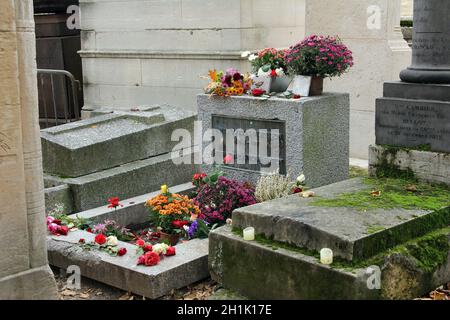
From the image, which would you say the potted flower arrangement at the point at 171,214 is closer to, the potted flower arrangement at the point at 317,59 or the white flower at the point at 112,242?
the white flower at the point at 112,242

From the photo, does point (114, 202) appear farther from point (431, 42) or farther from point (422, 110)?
point (431, 42)

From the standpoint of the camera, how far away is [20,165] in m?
4.91

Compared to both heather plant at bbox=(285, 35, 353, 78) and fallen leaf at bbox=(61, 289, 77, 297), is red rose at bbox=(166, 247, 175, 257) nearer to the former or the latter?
fallen leaf at bbox=(61, 289, 77, 297)

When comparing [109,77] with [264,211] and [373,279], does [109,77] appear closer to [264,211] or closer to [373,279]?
[264,211]

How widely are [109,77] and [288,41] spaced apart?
11.7 ft

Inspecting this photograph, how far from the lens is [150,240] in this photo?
24.1 ft

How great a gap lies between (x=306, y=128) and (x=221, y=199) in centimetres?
135

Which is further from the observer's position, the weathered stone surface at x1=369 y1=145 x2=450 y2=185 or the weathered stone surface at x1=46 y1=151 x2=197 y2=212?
the weathered stone surface at x1=46 y1=151 x2=197 y2=212

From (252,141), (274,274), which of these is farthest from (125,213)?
(274,274)

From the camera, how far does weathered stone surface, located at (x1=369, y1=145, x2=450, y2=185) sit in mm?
6758

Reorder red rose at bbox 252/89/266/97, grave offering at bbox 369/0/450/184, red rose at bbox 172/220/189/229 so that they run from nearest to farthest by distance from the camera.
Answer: grave offering at bbox 369/0/450/184, red rose at bbox 172/220/189/229, red rose at bbox 252/89/266/97

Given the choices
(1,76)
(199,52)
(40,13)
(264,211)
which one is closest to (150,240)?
(264,211)

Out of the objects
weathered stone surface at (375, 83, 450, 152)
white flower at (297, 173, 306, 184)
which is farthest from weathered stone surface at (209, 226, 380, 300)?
weathered stone surface at (375, 83, 450, 152)

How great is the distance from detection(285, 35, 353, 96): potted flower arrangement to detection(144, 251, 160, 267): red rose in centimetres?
314
